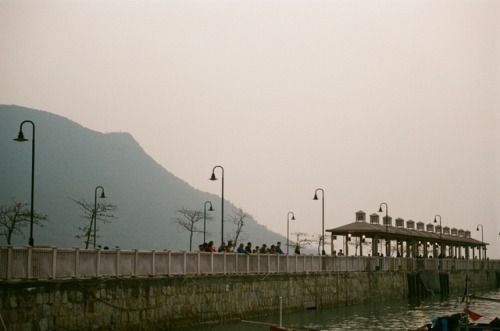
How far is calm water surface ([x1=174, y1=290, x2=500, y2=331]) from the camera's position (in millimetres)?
40125

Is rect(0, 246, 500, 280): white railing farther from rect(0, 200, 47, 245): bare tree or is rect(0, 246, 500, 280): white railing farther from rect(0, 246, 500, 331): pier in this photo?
rect(0, 200, 47, 245): bare tree

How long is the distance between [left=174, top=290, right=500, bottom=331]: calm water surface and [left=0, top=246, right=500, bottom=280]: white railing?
2938 millimetres

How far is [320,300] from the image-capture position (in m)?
52.2

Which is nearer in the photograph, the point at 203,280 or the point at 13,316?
the point at 13,316

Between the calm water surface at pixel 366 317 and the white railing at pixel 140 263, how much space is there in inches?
116

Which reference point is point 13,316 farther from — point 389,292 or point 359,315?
point 389,292

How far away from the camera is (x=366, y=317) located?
49.3 metres

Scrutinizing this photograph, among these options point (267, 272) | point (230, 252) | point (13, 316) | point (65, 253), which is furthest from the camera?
point (267, 272)

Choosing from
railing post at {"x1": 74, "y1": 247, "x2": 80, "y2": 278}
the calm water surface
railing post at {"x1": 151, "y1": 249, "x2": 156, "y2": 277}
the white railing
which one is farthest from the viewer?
the calm water surface

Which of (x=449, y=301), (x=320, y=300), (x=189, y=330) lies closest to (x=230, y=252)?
(x=189, y=330)

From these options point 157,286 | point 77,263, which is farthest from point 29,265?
point 157,286

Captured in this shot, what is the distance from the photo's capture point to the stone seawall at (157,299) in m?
26.5

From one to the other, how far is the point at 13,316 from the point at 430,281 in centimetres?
5986

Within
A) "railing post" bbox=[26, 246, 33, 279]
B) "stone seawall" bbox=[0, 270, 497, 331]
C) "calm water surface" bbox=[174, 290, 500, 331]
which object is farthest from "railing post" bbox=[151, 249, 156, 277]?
"railing post" bbox=[26, 246, 33, 279]
